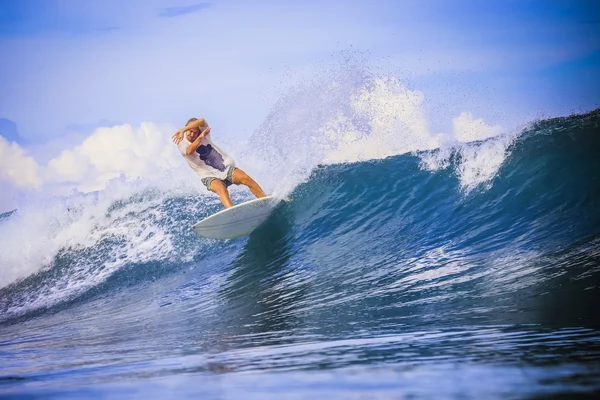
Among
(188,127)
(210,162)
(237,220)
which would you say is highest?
(188,127)

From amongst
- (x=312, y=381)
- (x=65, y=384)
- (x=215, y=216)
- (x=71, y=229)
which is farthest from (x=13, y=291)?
(x=312, y=381)

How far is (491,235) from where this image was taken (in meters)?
3.71

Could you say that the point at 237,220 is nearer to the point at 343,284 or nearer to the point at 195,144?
the point at 195,144

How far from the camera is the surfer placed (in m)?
4.54

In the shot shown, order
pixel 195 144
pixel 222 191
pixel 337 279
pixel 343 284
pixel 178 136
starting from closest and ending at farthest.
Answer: pixel 343 284 < pixel 337 279 < pixel 178 136 < pixel 195 144 < pixel 222 191

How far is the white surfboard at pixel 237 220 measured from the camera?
15.0 feet

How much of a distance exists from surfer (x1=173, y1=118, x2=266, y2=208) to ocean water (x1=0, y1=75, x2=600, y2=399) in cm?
59

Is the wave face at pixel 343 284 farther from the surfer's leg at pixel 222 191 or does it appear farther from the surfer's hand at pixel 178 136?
the surfer's hand at pixel 178 136

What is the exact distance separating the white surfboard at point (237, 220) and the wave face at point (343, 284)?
0.13 metres

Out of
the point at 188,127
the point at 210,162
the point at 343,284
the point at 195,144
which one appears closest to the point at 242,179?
the point at 210,162

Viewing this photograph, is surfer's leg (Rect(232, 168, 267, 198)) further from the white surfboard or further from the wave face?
the wave face

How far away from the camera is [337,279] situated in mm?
3410

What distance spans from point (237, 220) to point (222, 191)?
0.98ft

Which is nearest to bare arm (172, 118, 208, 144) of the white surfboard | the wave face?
the white surfboard
